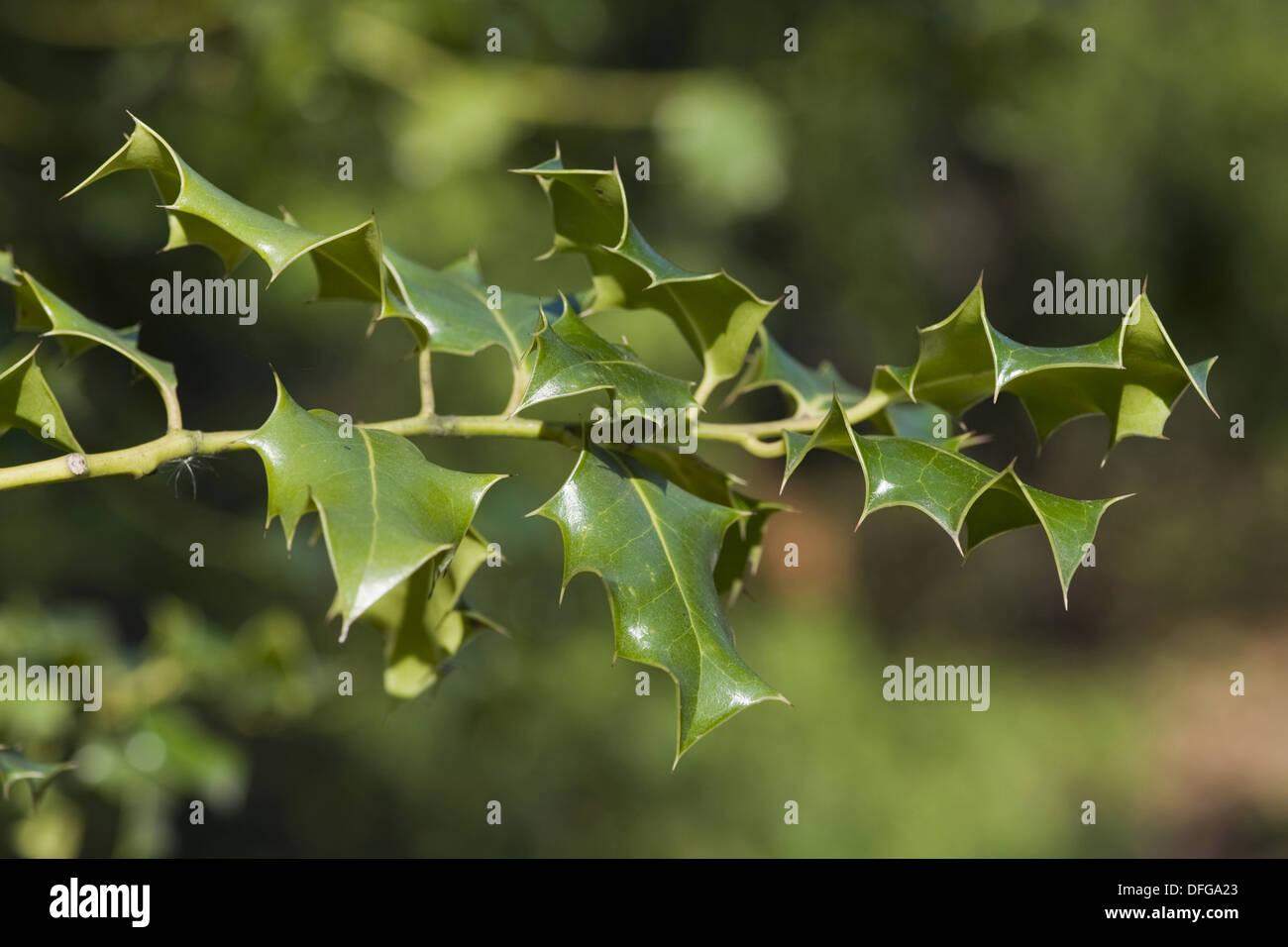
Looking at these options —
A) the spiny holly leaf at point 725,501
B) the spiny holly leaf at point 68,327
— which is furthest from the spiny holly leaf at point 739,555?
the spiny holly leaf at point 68,327

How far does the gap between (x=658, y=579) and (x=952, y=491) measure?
22 centimetres

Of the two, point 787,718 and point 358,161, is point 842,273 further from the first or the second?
point 358,161

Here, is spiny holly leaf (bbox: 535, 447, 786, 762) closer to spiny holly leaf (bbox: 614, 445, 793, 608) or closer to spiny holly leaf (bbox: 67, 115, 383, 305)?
spiny holly leaf (bbox: 614, 445, 793, 608)

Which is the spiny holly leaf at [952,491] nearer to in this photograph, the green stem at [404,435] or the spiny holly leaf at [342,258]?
the green stem at [404,435]

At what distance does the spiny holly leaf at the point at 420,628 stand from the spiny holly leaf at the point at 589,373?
297 millimetres

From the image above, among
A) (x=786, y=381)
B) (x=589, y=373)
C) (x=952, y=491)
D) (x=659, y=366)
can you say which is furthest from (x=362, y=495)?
(x=659, y=366)

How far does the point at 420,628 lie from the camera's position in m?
1.11

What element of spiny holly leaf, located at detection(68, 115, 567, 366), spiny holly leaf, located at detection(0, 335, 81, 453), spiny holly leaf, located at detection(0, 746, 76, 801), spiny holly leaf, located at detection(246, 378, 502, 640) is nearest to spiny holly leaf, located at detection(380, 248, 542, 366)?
spiny holly leaf, located at detection(68, 115, 567, 366)

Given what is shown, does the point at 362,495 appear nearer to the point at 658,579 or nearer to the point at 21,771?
the point at 658,579

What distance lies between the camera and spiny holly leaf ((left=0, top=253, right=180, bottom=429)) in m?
0.89

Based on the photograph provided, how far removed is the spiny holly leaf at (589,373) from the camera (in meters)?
0.75

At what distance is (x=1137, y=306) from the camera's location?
793 mm

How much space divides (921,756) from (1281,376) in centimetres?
309

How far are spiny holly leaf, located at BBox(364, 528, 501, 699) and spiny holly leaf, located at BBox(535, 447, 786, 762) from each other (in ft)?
0.79
